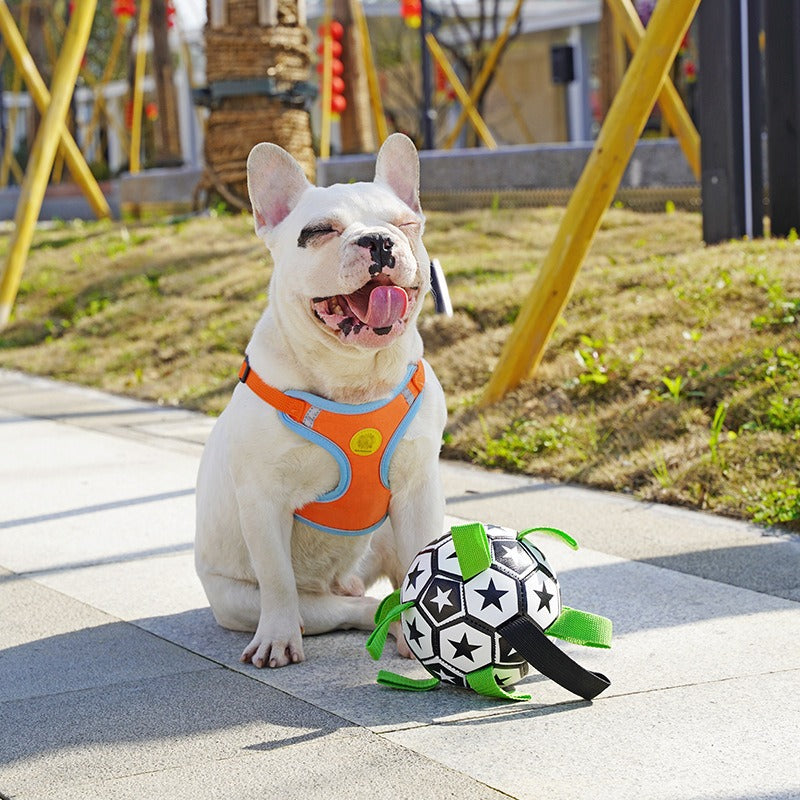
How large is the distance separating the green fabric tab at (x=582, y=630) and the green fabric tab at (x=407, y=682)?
1.13 feet

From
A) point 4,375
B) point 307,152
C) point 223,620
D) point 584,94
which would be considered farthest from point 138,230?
point 584,94

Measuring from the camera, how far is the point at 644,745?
123 inches

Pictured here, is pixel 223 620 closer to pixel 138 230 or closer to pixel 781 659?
pixel 781 659

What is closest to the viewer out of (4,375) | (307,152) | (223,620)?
(223,620)

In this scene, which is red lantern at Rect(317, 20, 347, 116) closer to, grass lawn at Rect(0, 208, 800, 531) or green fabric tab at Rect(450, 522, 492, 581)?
grass lawn at Rect(0, 208, 800, 531)

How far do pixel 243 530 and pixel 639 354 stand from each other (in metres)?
3.80

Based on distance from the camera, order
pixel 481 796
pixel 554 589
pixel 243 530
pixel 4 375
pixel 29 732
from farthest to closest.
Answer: pixel 4 375, pixel 243 530, pixel 554 589, pixel 29 732, pixel 481 796

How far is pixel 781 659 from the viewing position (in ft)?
12.2

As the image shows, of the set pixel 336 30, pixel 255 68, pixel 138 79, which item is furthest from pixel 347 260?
pixel 138 79

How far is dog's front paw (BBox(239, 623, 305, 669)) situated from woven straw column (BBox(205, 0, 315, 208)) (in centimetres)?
954

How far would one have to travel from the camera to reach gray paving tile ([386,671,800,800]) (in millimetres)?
2898

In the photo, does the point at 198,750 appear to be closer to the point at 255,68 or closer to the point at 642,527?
the point at 642,527

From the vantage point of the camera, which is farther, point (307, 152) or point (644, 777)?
point (307, 152)

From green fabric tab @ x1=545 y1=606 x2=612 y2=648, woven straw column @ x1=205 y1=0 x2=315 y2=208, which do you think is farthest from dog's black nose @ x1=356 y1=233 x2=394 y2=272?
woven straw column @ x1=205 y1=0 x2=315 y2=208
